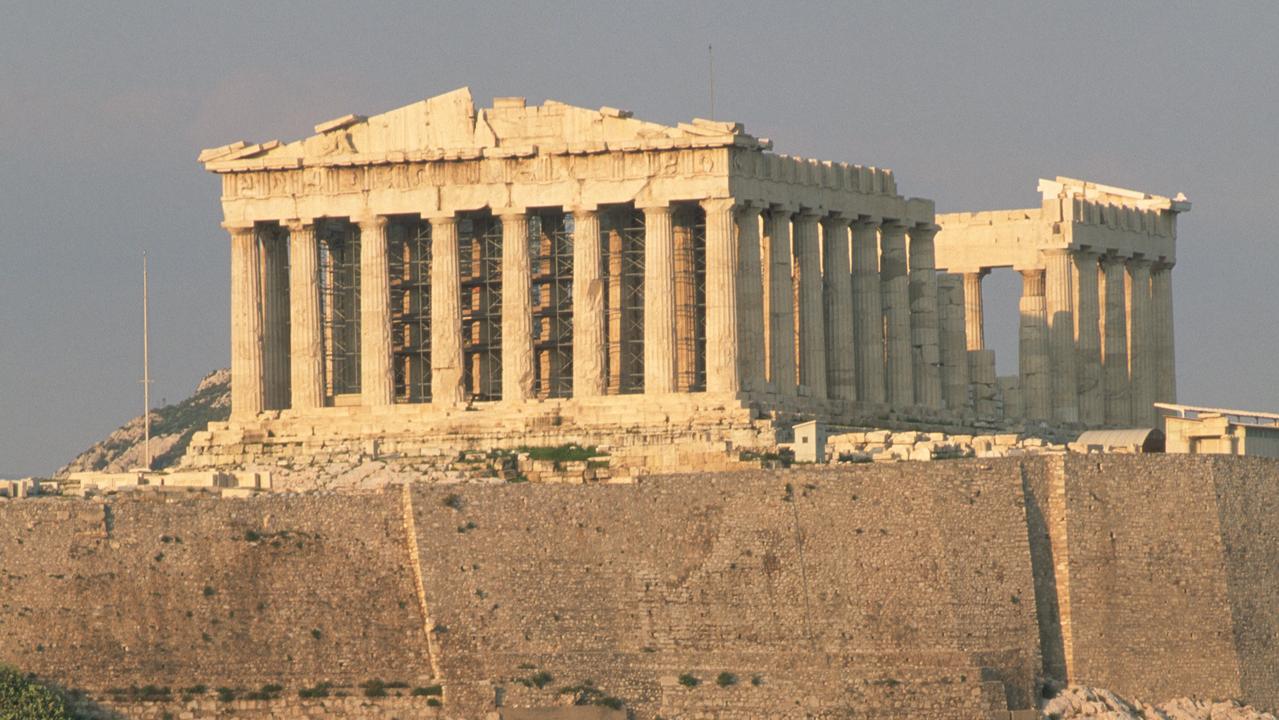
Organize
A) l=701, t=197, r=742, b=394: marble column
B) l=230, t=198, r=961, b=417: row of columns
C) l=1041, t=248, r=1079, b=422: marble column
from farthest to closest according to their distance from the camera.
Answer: l=1041, t=248, r=1079, b=422: marble column
l=230, t=198, r=961, b=417: row of columns
l=701, t=197, r=742, b=394: marble column

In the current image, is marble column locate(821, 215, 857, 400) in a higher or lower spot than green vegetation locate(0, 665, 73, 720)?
higher

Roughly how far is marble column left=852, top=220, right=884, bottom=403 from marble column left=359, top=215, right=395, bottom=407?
1598cm

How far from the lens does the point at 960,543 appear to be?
348ft

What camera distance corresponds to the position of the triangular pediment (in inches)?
5049

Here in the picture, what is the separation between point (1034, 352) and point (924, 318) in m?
8.67

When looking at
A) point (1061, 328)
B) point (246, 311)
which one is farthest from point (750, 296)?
point (1061, 328)

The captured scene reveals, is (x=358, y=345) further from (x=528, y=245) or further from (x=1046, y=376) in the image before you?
(x=1046, y=376)

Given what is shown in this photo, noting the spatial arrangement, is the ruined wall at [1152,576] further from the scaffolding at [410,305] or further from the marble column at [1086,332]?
the marble column at [1086,332]

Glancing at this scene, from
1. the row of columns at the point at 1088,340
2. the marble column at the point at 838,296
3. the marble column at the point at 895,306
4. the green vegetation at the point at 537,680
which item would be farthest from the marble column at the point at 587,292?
the green vegetation at the point at 537,680

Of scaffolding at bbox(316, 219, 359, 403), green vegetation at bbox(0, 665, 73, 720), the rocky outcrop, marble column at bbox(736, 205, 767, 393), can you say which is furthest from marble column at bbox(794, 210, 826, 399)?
green vegetation at bbox(0, 665, 73, 720)

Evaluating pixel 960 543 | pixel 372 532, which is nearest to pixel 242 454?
pixel 372 532

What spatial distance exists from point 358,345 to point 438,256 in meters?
7.89

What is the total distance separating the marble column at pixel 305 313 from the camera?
434 ft

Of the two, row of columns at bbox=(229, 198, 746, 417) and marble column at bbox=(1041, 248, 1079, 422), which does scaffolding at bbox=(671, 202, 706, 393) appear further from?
marble column at bbox=(1041, 248, 1079, 422)
